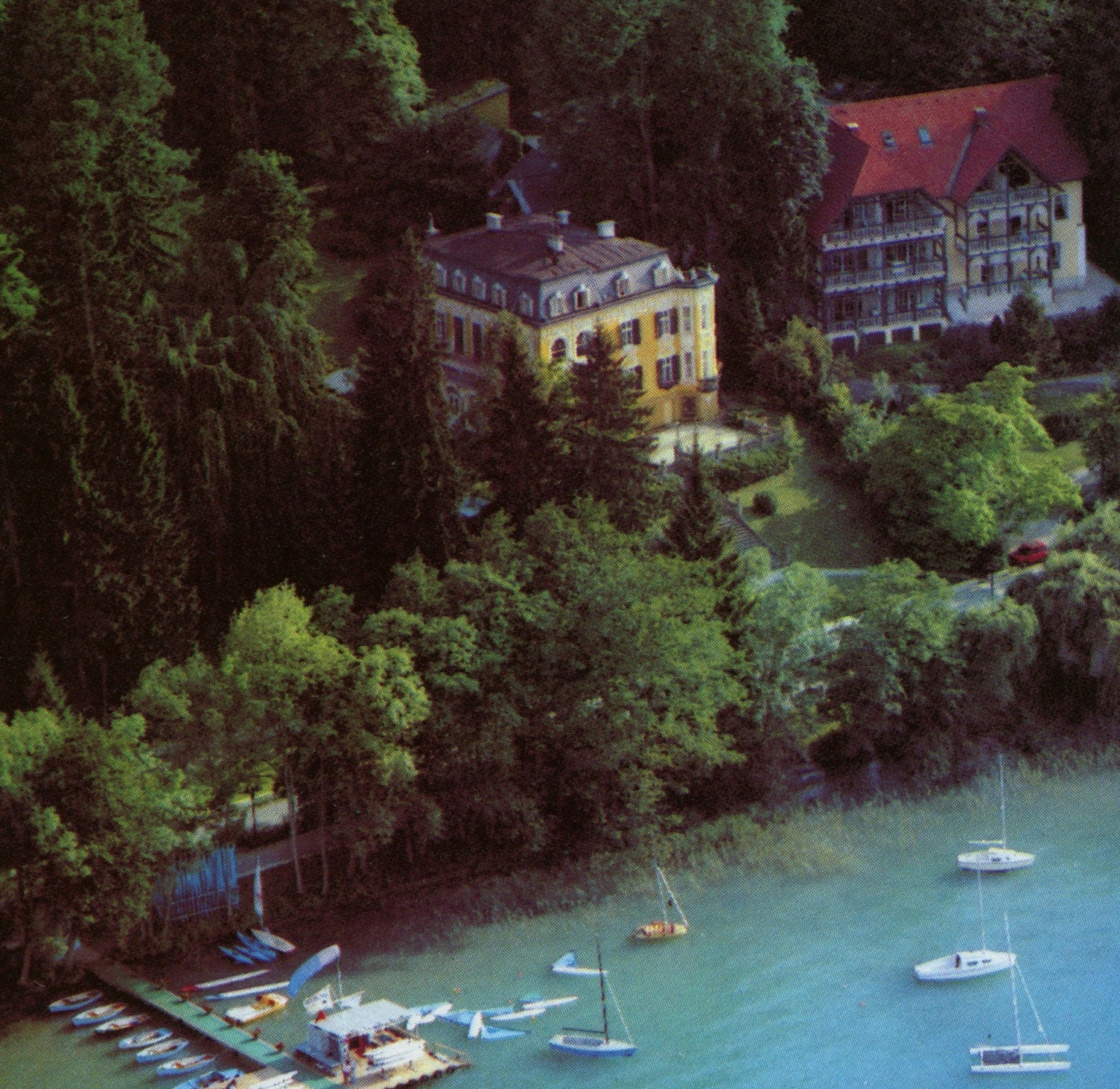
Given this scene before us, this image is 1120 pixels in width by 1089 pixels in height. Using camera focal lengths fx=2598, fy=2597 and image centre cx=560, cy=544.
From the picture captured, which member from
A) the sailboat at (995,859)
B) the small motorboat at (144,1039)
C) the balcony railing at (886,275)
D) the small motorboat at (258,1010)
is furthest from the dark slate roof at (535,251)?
the small motorboat at (144,1039)

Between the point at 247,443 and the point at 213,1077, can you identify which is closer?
the point at 213,1077

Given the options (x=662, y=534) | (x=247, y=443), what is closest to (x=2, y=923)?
(x=247, y=443)

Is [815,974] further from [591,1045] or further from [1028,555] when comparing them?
[1028,555]

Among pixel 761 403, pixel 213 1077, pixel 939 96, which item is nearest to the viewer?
pixel 213 1077

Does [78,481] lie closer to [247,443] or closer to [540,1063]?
[247,443]

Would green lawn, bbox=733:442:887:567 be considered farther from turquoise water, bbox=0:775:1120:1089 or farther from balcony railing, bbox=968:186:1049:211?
balcony railing, bbox=968:186:1049:211

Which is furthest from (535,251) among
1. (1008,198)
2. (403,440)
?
(1008,198)

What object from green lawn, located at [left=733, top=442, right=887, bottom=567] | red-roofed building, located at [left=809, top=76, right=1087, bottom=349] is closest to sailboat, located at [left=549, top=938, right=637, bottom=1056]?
green lawn, located at [left=733, top=442, right=887, bottom=567]

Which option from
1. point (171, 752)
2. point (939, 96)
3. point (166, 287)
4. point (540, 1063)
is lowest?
point (540, 1063)

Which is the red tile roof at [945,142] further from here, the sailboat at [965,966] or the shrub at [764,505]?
the sailboat at [965,966]
